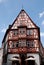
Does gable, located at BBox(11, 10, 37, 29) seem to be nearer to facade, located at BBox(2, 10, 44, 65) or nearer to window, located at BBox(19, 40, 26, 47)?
facade, located at BBox(2, 10, 44, 65)

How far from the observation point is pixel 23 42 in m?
42.2

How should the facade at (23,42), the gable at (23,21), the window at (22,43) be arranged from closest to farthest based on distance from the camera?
the facade at (23,42) → the window at (22,43) → the gable at (23,21)

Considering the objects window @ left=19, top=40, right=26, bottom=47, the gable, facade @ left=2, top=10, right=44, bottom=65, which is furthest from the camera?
the gable

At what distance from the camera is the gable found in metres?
43.9

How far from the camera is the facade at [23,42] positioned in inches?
1620

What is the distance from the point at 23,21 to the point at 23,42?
5148 millimetres

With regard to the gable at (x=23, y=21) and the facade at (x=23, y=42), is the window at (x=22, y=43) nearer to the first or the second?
the facade at (x=23, y=42)

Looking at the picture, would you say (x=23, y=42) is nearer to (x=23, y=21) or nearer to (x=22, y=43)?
(x=22, y=43)

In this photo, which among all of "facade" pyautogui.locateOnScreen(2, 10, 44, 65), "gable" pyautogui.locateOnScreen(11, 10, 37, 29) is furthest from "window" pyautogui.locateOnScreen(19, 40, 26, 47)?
"gable" pyautogui.locateOnScreen(11, 10, 37, 29)

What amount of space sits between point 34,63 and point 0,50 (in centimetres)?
1021

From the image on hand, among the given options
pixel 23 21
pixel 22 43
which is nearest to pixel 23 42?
pixel 22 43

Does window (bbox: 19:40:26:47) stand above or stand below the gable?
below

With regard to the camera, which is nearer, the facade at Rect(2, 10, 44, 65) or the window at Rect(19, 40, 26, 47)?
the facade at Rect(2, 10, 44, 65)

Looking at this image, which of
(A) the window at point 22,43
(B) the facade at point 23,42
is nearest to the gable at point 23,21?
(B) the facade at point 23,42
